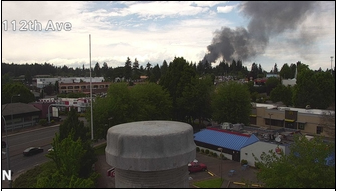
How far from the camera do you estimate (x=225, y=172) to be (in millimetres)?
22828

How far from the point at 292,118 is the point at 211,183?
22862 mm

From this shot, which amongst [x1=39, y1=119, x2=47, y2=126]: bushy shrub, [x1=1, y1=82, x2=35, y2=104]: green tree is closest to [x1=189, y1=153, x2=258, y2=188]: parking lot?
[x1=39, y1=119, x2=47, y2=126]: bushy shrub

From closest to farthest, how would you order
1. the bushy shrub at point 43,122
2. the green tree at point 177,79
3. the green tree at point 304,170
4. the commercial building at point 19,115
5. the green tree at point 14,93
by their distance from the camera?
1. the green tree at point 304,170
2. the green tree at point 177,79
3. the commercial building at point 19,115
4. the bushy shrub at point 43,122
5. the green tree at point 14,93

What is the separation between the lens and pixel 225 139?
2812 centimetres

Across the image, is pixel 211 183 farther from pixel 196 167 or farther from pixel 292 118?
pixel 292 118

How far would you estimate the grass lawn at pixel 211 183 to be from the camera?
64.8 ft

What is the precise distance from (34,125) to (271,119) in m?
35.7

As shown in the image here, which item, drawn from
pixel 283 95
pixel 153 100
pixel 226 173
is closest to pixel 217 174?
pixel 226 173

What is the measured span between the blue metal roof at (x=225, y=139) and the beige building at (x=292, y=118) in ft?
42.6

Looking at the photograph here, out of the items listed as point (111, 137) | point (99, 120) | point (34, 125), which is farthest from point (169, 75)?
point (111, 137)

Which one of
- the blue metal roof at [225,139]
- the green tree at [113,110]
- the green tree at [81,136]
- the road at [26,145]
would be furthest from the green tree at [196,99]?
the green tree at [81,136]

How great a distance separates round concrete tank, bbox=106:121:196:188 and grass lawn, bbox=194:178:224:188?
14.8 metres

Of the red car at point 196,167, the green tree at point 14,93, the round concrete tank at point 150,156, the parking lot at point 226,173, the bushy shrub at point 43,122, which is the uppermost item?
the round concrete tank at point 150,156

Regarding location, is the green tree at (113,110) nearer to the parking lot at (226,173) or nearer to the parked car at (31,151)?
the parked car at (31,151)
